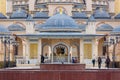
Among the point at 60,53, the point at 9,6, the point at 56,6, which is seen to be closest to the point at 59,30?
the point at 60,53

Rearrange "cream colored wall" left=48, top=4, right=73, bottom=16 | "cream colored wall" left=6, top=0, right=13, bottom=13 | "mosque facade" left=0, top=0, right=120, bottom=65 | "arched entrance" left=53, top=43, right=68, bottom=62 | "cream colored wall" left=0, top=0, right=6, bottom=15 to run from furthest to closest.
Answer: "cream colored wall" left=0, top=0, right=6, bottom=15 < "cream colored wall" left=6, top=0, right=13, bottom=13 < "cream colored wall" left=48, top=4, right=73, bottom=16 < "mosque facade" left=0, top=0, right=120, bottom=65 < "arched entrance" left=53, top=43, right=68, bottom=62

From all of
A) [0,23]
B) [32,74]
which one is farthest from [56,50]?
[32,74]

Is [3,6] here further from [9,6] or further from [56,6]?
[56,6]

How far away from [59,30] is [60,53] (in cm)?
428

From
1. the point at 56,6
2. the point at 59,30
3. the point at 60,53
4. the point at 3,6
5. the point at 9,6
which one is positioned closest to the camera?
the point at 60,53

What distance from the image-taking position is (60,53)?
61.6 metres

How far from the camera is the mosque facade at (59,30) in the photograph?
62.6 meters

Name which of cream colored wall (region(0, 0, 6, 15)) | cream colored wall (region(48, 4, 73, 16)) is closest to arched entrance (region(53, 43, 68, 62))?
cream colored wall (region(48, 4, 73, 16))

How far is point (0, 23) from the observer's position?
8112 cm

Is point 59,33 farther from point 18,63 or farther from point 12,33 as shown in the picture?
point 12,33

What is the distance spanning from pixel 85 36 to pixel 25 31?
15.5 metres

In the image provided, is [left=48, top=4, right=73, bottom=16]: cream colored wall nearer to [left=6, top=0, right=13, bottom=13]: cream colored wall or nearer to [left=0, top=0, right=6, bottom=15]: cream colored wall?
[left=6, top=0, right=13, bottom=13]: cream colored wall

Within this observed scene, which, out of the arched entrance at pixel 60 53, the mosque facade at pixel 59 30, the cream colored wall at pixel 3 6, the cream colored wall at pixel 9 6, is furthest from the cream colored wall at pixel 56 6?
the arched entrance at pixel 60 53

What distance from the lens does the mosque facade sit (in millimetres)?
62562
